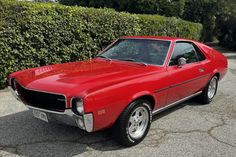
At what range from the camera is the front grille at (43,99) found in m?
3.58

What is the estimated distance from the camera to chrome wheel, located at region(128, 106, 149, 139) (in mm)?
4094

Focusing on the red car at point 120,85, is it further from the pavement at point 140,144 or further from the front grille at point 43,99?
the pavement at point 140,144

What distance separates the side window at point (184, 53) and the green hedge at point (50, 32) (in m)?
3.77

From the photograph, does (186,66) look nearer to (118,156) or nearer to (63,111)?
(118,156)

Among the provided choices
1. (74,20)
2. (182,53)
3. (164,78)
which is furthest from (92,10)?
(164,78)

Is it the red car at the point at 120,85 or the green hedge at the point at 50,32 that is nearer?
the red car at the point at 120,85

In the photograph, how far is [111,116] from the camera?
367cm

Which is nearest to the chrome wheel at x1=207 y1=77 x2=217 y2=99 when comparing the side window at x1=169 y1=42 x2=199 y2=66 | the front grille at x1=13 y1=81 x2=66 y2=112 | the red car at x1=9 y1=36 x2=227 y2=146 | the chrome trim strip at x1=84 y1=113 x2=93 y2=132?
the red car at x1=9 y1=36 x2=227 y2=146

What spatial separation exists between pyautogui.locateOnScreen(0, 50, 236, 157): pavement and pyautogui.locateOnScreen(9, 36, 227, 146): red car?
0.98 ft

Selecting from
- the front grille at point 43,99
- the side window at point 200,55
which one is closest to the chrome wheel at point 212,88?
the side window at point 200,55

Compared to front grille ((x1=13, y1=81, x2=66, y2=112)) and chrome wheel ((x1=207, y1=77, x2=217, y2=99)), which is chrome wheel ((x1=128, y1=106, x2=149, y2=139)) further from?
chrome wheel ((x1=207, y1=77, x2=217, y2=99))

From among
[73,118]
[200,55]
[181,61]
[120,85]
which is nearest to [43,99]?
[73,118]

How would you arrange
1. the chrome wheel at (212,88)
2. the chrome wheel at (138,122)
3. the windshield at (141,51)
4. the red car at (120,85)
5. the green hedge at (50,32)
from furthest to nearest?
the green hedge at (50,32) < the chrome wheel at (212,88) < the windshield at (141,51) < the chrome wheel at (138,122) < the red car at (120,85)

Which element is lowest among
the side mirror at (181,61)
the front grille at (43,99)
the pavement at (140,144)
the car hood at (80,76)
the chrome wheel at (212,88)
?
the pavement at (140,144)
